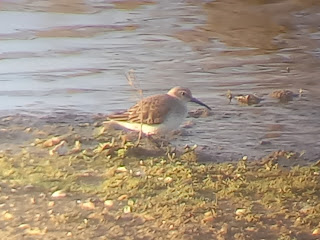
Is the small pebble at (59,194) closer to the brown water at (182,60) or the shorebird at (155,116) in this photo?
the shorebird at (155,116)

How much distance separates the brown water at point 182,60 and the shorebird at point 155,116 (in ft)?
0.45

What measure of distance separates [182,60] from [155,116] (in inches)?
61.6

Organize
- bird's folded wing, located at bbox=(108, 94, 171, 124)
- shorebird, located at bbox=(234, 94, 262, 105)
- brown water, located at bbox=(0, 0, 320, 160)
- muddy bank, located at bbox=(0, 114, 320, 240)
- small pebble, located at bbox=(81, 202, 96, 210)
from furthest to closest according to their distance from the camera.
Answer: shorebird, located at bbox=(234, 94, 262, 105), brown water, located at bbox=(0, 0, 320, 160), bird's folded wing, located at bbox=(108, 94, 171, 124), small pebble, located at bbox=(81, 202, 96, 210), muddy bank, located at bbox=(0, 114, 320, 240)

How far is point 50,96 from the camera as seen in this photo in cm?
442

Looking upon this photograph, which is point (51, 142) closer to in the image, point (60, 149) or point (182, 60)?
point (60, 149)

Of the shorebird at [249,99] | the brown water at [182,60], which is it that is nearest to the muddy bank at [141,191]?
the brown water at [182,60]

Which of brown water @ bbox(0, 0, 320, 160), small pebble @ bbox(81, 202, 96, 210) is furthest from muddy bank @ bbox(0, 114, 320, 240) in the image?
brown water @ bbox(0, 0, 320, 160)

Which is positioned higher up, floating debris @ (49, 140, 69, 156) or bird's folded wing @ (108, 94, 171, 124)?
bird's folded wing @ (108, 94, 171, 124)

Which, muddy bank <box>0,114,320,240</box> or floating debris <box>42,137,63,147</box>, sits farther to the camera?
floating debris <box>42,137,63,147</box>

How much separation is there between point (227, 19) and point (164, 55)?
100cm

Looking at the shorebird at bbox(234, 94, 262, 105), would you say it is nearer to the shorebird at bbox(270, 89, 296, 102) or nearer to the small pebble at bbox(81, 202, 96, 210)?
the shorebird at bbox(270, 89, 296, 102)

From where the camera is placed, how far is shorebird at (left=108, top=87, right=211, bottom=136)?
359 cm

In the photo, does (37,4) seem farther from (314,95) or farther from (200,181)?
(200,181)

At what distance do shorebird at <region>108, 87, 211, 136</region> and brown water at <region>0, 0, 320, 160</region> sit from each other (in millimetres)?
138
